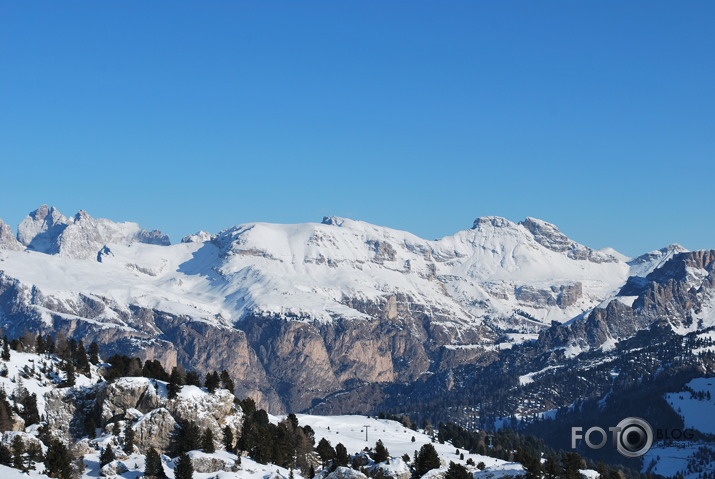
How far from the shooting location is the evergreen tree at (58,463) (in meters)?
148

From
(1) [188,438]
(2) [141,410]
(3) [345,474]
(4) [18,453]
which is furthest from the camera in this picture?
(2) [141,410]

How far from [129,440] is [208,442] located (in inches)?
526

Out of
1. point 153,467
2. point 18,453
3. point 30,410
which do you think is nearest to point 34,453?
point 18,453

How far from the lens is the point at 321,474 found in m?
177

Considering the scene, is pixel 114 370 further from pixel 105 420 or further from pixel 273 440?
pixel 273 440

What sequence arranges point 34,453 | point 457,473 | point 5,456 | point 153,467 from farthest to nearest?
point 457,473, point 153,467, point 34,453, point 5,456

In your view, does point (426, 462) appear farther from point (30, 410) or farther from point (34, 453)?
Answer: point (30, 410)

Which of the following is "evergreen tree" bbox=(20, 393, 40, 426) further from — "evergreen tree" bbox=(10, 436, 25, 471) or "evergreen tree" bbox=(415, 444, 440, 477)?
"evergreen tree" bbox=(415, 444, 440, 477)

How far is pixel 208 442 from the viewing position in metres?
168

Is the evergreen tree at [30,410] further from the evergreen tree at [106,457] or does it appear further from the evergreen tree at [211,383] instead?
the evergreen tree at [211,383]

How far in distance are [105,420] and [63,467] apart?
26353 millimetres

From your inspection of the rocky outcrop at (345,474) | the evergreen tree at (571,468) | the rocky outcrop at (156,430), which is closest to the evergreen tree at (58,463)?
the rocky outcrop at (156,430)

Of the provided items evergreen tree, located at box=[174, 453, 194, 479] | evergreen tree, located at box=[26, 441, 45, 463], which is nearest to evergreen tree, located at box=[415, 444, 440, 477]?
evergreen tree, located at box=[174, 453, 194, 479]

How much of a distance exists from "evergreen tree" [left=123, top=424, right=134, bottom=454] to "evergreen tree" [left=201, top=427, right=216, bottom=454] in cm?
1201
